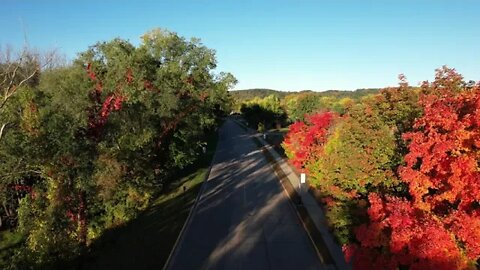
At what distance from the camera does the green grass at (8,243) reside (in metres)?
20.9

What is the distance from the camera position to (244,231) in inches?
878

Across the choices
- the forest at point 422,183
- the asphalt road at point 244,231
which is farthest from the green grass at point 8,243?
the forest at point 422,183

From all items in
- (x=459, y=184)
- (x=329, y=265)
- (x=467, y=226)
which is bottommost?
(x=329, y=265)

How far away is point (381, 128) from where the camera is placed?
18484mm

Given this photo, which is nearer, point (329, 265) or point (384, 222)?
point (384, 222)

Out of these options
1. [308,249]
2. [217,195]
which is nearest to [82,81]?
[217,195]

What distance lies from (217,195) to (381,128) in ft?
49.4

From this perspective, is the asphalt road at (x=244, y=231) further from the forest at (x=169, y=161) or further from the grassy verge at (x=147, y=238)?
the forest at (x=169, y=161)

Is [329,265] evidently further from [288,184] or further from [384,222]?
[288,184]

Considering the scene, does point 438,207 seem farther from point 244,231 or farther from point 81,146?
point 81,146

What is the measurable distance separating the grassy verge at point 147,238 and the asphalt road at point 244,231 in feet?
2.42

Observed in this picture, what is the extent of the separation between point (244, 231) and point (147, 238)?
17.1ft

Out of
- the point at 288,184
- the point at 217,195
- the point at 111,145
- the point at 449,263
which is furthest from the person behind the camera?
the point at 288,184

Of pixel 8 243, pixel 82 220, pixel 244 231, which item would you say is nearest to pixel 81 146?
pixel 82 220
